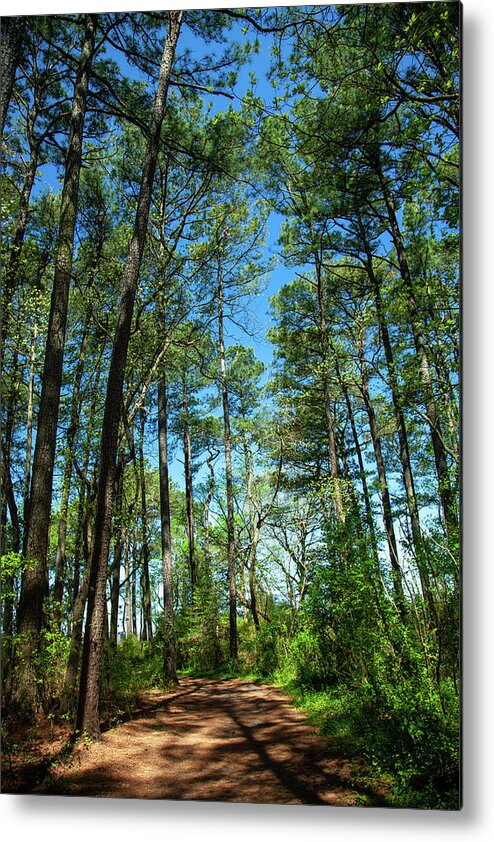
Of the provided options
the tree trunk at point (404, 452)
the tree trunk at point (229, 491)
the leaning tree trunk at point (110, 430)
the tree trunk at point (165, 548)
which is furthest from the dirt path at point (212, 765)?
the tree trunk at point (229, 491)

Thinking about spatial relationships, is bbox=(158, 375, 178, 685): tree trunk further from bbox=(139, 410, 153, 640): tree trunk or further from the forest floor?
the forest floor

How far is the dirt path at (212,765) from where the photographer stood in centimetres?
245

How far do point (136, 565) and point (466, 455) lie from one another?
16.4ft

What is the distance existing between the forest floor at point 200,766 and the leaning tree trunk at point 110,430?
0.24m

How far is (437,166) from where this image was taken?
9.73ft

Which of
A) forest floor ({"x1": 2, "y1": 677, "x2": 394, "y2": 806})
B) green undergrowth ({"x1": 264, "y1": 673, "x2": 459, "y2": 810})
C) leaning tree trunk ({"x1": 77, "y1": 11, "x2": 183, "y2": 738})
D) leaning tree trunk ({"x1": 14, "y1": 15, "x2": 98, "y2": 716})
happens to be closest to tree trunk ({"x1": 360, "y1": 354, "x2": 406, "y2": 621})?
green undergrowth ({"x1": 264, "y1": 673, "x2": 459, "y2": 810})

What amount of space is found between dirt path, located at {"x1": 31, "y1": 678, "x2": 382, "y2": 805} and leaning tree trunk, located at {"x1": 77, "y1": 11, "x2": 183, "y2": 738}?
0.26 meters

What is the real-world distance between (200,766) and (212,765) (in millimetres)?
68

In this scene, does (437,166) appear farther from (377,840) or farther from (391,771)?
(377,840)

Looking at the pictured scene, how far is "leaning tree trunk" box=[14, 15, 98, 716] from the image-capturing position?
309 cm

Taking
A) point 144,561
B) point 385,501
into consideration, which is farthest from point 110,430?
point 144,561

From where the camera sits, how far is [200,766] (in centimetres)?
268

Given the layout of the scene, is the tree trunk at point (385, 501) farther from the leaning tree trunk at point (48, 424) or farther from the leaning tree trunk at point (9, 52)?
the leaning tree trunk at point (9, 52)

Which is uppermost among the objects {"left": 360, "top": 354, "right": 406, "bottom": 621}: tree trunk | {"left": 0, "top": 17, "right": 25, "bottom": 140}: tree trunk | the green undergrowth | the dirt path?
{"left": 0, "top": 17, "right": 25, "bottom": 140}: tree trunk
